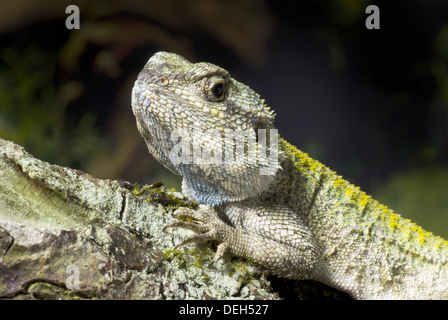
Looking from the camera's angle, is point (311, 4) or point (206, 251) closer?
point (206, 251)

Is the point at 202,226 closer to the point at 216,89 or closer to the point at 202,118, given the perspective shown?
the point at 202,118

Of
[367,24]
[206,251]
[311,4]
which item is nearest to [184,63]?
[206,251]

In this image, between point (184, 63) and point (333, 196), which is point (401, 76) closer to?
point (333, 196)

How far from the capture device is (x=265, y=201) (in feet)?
10.2

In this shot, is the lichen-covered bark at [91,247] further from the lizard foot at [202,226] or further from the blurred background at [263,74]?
the blurred background at [263,74]

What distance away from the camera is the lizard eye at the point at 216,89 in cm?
281

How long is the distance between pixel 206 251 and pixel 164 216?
358 millimetres

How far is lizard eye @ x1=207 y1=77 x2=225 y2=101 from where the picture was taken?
281 centimetres

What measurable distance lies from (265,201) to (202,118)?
80cm

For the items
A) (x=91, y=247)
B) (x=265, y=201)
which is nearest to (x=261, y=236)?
(x=265, y=201)

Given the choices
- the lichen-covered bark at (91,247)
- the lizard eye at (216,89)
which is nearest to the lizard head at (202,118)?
the lizard eye at (216,89)

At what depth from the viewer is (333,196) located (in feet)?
11.1

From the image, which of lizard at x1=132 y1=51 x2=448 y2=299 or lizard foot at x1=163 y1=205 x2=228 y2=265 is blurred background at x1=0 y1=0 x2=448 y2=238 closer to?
lizard at x1=132 y1=51 x2=448 y2=299

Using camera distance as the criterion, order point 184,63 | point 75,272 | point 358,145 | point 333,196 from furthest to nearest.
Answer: point 358,145 → point 333,196 → point 184,63 → point 75,272
